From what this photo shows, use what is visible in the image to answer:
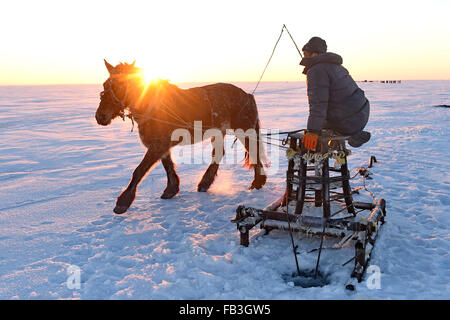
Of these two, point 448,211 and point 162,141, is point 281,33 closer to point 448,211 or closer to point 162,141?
point 162,141

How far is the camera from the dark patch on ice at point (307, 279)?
3.81 m

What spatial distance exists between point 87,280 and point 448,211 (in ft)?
17.2

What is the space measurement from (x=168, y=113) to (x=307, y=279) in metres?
3.65

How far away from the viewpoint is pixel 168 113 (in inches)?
247

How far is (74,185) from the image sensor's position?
786 centimetres

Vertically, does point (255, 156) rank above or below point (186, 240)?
above

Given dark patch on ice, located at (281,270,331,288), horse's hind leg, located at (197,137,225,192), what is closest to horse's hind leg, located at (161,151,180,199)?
horse's hind leg, located at (197,137,225,192)

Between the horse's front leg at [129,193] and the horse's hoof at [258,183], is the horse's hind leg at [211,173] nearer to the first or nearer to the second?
the horse's hoof at [258,183]

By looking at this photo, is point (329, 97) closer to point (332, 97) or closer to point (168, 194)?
point (332, 97)

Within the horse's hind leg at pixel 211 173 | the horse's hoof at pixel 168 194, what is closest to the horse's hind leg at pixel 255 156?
the horse's hind leg at pixel 211 173

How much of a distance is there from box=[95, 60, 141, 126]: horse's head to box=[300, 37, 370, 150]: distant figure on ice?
9.68 ft

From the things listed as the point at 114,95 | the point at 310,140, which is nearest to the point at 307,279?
the point at 310,140

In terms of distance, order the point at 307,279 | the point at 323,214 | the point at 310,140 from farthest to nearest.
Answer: the point at 323,214
the point at 310,140
the point at 307,279

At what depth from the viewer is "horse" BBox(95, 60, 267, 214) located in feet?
19.7
